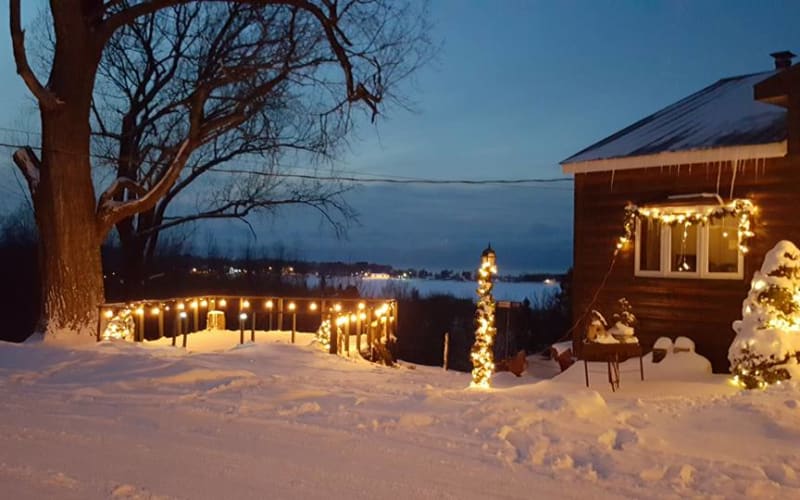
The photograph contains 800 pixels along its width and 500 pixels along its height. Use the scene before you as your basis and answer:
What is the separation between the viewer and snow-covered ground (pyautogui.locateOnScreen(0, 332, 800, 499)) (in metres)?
5.23

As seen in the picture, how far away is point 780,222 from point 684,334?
2.47 metres

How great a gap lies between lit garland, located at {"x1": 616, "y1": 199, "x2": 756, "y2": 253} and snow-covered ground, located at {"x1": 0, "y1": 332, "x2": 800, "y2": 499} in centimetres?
334

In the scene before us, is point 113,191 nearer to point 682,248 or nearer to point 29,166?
point 29,166

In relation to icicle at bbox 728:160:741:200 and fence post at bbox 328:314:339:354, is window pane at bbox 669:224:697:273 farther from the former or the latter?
fence post at bbox 328:314:339:354

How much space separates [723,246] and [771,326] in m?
2.67

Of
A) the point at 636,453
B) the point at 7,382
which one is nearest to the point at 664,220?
the point at 636,453

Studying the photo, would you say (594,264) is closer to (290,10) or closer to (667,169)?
(667,169)

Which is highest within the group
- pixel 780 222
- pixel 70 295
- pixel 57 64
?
pixel 57 64

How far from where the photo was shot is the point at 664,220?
12695 millimetres

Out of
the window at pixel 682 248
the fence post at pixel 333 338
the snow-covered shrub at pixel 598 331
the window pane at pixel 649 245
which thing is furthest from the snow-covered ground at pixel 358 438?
the fence post at pixel 333 338

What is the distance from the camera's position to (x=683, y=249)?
41.9 feet

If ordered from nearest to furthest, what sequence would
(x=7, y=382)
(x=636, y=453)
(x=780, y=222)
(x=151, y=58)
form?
(x=636, y=453), (x=7, y=382), (x=780, y=222), (x=151, y=58)

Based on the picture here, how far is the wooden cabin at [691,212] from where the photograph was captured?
11.5 m

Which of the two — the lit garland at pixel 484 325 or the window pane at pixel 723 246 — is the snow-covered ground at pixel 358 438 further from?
Answer: the window pane at pixel 723 246
